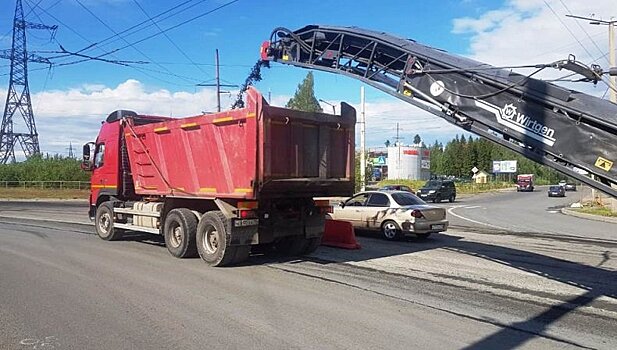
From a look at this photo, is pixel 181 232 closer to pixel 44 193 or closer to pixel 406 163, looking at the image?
pixel 44 193

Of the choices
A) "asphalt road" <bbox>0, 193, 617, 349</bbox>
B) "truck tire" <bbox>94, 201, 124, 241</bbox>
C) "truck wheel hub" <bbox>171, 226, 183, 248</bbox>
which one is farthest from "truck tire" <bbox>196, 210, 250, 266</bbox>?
"truck tire" <bbox>94, 201, 124, 241</bbox>

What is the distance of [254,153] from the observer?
981 centimetres

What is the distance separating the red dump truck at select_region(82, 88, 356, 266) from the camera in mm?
10078

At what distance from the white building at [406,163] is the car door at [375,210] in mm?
80722

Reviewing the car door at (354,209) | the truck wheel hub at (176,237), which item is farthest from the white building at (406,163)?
the truck wheel hub at (176,237)

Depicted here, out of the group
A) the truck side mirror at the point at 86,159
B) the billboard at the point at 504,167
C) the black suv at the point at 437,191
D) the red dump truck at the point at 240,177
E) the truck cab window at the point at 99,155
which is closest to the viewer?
the red dump truck at the point at 240,177

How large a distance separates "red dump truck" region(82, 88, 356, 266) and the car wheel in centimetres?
332

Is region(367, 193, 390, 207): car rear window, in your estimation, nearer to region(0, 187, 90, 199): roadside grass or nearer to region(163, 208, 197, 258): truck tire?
→ region(163, 208, 197, 258): truck tire

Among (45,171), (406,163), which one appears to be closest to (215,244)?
(45,171)

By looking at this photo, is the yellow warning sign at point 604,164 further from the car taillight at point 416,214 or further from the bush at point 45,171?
the bush at point 45,171

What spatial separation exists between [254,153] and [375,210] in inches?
251

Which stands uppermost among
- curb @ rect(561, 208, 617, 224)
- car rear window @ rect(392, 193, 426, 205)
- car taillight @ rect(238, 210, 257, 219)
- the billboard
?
the billboard

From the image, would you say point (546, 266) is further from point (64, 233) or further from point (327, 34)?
point (64, 233)

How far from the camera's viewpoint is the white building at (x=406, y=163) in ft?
316
